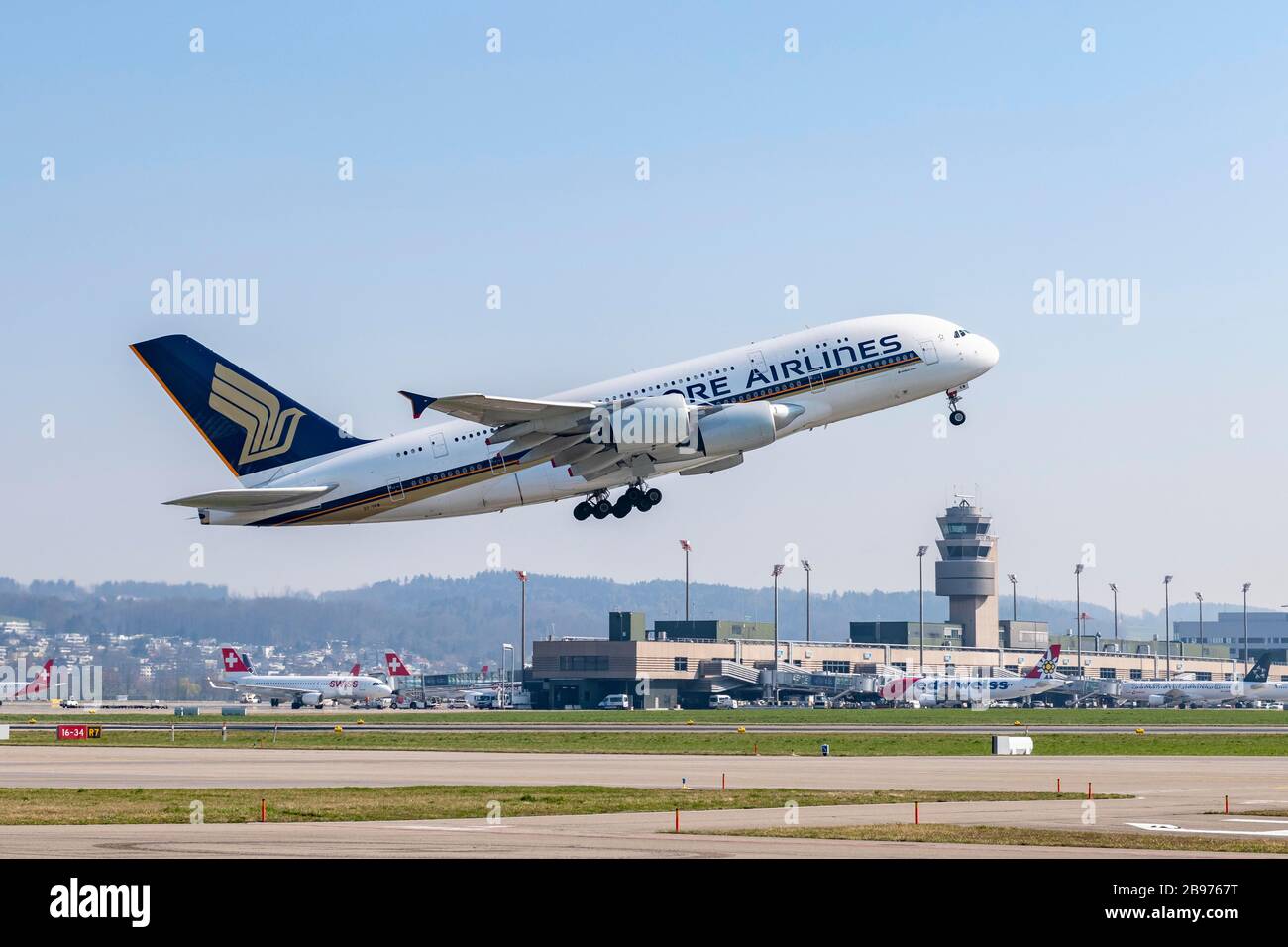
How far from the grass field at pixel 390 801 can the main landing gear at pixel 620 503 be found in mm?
21301

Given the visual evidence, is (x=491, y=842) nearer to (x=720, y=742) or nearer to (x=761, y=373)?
(x=761, y=373)

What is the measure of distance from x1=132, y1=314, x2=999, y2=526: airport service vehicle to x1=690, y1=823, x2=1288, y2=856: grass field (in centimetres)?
2942

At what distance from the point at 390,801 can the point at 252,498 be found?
2434 cm

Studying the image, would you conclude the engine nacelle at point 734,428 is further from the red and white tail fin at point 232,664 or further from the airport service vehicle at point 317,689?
the red and white tail fin at point 232,664

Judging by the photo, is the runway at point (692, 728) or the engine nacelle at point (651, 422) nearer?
the engine nacelle at point (651, 422)

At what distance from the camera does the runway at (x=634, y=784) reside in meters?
32.5

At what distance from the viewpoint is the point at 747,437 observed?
2579 inches

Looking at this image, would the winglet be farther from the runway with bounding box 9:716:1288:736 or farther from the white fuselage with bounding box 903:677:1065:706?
the white fuselage with bounding box 903:677:1065:706

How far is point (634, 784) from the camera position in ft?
177

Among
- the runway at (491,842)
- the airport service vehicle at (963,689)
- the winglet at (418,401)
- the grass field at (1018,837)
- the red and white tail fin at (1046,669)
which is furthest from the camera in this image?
the red and white tail fin at (1046,669)

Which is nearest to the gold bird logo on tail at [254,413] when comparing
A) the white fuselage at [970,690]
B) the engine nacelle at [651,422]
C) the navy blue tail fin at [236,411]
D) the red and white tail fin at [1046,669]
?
the navy blue tail fin at [236,411]
